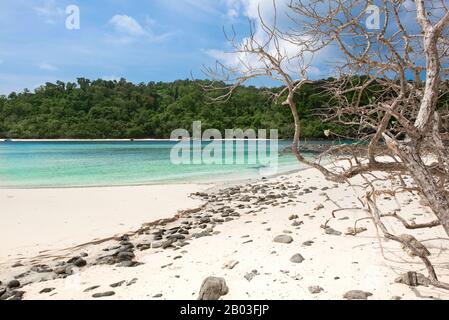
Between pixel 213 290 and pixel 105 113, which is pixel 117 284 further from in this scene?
pixel 105 113

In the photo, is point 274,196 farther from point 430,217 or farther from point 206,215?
point 430,217

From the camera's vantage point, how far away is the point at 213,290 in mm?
3111

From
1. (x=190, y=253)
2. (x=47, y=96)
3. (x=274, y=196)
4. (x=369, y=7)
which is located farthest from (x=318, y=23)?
(x=47, y=96)

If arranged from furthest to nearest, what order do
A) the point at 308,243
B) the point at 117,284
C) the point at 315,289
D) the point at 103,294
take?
1. the point at 308,243
2. the point at 117,284
3. the point at 103,294
4. the point at 315,289

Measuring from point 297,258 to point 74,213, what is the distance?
6.79 m

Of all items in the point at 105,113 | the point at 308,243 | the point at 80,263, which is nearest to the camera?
the point at 308,243

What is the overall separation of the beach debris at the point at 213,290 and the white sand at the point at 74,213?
4002mm

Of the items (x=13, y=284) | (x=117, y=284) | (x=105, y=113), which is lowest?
(x=13, y=284)

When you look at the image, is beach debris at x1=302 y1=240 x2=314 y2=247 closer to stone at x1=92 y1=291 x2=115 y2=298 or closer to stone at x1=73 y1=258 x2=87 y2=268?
stone at x1=92 y1=291 x2=115 y2=298

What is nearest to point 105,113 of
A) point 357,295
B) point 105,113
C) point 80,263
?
point 105,113

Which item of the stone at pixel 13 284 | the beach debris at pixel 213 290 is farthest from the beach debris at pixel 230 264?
the stone at pixel 13 284

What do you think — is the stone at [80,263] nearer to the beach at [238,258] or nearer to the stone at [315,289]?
the beach at [238,258]

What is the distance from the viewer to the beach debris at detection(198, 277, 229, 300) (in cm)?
307
